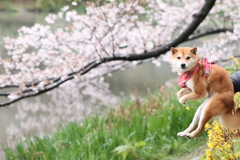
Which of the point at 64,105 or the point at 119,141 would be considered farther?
the point at 64,105

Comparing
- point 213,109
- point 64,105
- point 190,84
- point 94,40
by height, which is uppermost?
point 94,40

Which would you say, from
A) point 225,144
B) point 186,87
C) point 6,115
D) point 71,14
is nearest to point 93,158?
point 225,144

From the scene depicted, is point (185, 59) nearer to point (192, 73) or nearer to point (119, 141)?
point (192, 73)

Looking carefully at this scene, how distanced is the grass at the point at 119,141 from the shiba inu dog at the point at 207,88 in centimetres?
337

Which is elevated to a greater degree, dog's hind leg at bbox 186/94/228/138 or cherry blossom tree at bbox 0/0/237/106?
cherry blossom tree at bbox 0/0/237/106

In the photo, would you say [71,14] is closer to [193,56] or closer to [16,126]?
[16,126]

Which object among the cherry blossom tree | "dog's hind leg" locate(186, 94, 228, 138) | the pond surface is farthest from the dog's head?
the pond surface

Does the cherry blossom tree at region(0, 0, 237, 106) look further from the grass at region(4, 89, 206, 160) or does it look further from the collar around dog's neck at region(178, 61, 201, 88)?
the collar around dog's neck at region(178, 61, 201, 88)

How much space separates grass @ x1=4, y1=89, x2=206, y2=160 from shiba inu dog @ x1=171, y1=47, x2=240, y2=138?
3374mm

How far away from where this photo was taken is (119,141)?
488cm

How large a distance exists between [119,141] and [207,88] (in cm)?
393

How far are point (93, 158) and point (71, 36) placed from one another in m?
3.91

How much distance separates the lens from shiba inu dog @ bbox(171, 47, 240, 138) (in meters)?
1.06

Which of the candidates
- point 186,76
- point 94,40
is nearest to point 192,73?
point 186,76
